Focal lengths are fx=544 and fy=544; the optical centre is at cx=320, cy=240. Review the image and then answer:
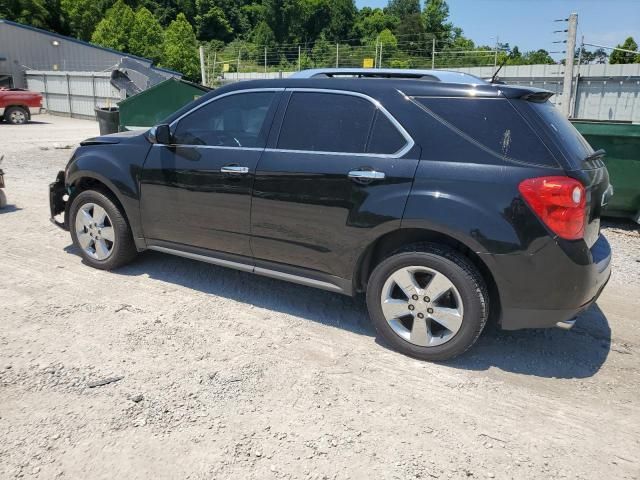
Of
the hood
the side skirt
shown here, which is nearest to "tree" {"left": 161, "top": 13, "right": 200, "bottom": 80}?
the hood

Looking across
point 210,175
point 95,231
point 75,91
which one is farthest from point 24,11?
point 210,175

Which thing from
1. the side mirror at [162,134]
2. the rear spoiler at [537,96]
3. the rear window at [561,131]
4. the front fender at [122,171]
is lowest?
the front fender at [122,171]

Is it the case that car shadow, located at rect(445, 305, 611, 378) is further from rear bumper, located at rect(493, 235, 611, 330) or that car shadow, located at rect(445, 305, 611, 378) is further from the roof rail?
the roof rail

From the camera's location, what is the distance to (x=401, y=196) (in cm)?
352

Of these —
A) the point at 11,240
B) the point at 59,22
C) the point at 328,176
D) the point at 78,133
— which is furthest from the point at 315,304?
the point at 59,22

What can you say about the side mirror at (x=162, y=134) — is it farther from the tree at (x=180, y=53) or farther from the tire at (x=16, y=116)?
the tree at (x=180, y=53)

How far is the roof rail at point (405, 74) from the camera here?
146 inches

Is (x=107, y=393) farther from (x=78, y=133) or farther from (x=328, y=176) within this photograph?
(x=78, y=133)

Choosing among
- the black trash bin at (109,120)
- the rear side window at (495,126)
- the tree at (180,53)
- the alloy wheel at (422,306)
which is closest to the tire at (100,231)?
the alloy wheel at (422,306)

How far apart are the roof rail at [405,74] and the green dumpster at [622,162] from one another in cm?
394

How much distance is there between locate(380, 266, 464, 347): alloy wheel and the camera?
3469mm

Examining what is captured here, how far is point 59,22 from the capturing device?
63.7 meters

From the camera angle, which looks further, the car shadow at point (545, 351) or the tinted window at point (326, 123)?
the tinted window at point (326, 123)

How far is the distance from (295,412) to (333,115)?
80.9 inches
